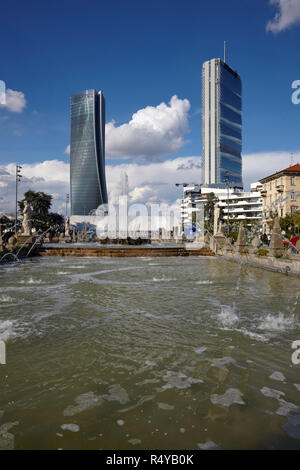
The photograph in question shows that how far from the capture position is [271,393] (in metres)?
4.11

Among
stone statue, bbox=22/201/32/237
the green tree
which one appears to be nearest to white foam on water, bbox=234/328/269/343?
stone statue, bbox=22/201/32/237

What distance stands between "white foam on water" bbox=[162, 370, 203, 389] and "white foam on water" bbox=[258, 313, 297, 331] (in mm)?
3100

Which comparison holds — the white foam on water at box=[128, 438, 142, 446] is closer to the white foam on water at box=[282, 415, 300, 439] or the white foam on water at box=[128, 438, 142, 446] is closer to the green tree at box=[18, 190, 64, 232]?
the white foam on water at box=[282, 415, 300, 439]

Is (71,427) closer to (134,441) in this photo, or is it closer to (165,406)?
(134,441)

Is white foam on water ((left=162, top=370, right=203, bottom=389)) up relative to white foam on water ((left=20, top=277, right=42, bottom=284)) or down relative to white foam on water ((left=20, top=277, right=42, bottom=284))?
up

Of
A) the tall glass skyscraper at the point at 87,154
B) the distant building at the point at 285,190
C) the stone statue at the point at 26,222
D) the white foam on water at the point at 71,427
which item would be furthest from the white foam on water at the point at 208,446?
the tall glass skyscraper at the point at 87,154

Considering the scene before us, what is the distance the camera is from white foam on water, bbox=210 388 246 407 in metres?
3.87

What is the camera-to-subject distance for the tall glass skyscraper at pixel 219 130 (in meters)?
185

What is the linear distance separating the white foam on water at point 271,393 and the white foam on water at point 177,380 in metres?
0.83

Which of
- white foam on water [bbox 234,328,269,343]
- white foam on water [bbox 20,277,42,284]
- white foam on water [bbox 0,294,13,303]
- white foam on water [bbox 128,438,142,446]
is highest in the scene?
white foam on water [bbox 128,438,142,446]

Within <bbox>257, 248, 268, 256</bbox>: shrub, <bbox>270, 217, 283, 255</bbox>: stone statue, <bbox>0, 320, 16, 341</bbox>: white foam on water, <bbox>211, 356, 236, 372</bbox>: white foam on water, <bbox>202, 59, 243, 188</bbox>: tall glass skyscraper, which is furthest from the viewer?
<bbox>202, 59, 243, 188</bbox>: tall glass skyscraper

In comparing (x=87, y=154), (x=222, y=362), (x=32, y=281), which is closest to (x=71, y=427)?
(x=222, y=362)

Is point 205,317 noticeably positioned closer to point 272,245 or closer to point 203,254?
point 272,245

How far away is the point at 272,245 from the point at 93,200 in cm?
17114
